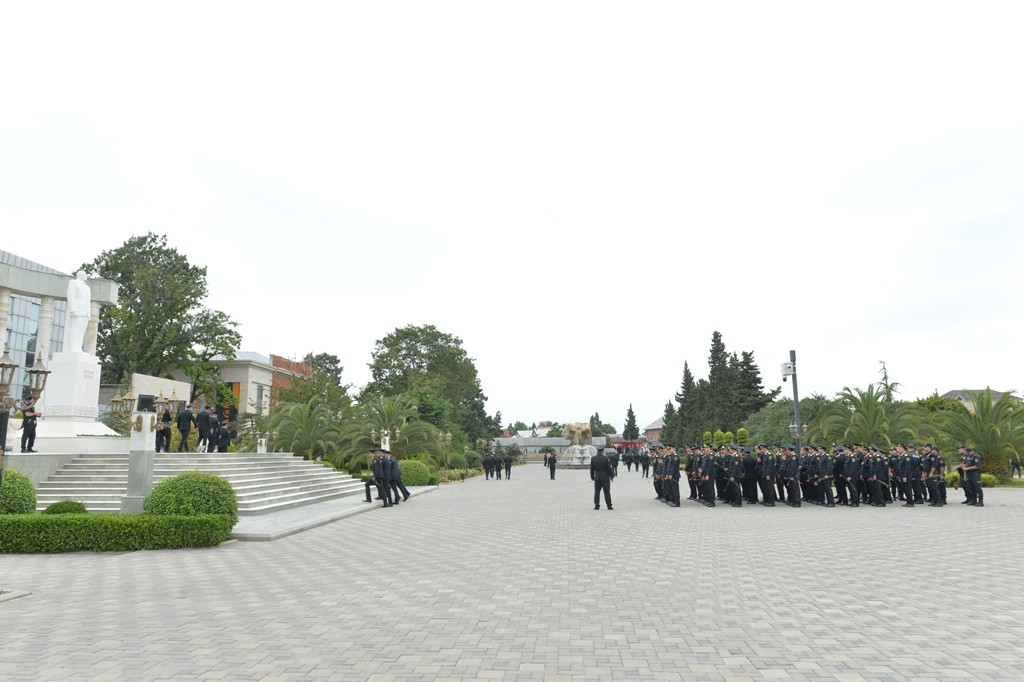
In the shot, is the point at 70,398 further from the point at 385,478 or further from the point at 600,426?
the point at 600,426

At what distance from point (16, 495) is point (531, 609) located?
1026 cm

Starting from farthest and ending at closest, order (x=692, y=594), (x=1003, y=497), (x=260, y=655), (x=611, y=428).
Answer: (x=611, y=428), (x=1003, y=497), (x=692, y=594), (x=260, y=655)

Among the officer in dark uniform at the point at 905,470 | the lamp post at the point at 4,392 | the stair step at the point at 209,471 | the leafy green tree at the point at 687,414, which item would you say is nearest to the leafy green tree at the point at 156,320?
the stair step at the point at 209,471

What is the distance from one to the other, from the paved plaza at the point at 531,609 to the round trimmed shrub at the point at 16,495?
184 cm

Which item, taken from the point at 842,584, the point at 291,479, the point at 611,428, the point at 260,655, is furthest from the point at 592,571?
the point at 611,428

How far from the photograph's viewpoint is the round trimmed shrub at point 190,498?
11.6m

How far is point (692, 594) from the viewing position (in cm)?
752

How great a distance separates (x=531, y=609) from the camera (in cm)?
685

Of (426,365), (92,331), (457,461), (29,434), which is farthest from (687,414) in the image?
(29,434)

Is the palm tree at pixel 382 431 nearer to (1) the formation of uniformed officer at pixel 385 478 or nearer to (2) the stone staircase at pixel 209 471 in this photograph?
(2) the stone staircase at pixel 209 471

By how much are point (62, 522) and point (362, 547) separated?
4879 millimetres

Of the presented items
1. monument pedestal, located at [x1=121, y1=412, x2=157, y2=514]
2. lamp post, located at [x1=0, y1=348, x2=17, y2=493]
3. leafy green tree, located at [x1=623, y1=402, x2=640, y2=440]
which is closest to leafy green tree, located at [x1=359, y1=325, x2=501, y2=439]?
monument pedestal, located at [x1=121, y1=412, x2=157, y2=514]

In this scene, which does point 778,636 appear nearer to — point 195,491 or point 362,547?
point 362,547

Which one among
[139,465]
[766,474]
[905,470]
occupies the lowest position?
[766,474]
